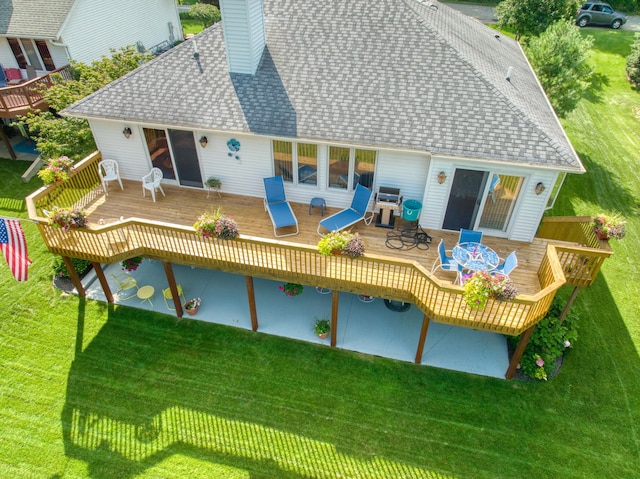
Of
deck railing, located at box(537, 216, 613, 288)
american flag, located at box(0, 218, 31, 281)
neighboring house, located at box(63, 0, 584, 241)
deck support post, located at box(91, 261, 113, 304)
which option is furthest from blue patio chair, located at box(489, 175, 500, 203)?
american flag, located at box(0, 218, 31, 281)

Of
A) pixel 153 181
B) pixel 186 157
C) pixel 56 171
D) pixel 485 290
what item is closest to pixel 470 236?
pixel 485 290

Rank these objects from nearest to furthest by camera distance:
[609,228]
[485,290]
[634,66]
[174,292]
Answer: [485,290]
[609,228]
[174,292]
[634,66]

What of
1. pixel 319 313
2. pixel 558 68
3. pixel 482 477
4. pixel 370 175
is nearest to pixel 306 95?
pixel 370 175

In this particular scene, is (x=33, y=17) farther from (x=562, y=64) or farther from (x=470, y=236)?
(x=562, y=64)

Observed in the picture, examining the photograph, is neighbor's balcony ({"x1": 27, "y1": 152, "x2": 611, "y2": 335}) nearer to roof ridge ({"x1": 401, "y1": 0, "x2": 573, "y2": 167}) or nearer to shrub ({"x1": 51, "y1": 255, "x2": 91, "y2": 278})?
shrub ({"x1": 51, "y1": 255, "x2": 91, "y2": 278})

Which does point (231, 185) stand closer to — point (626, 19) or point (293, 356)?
point (293, 356)

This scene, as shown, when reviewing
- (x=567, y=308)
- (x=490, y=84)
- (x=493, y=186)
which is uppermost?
(x=490, y=84)
